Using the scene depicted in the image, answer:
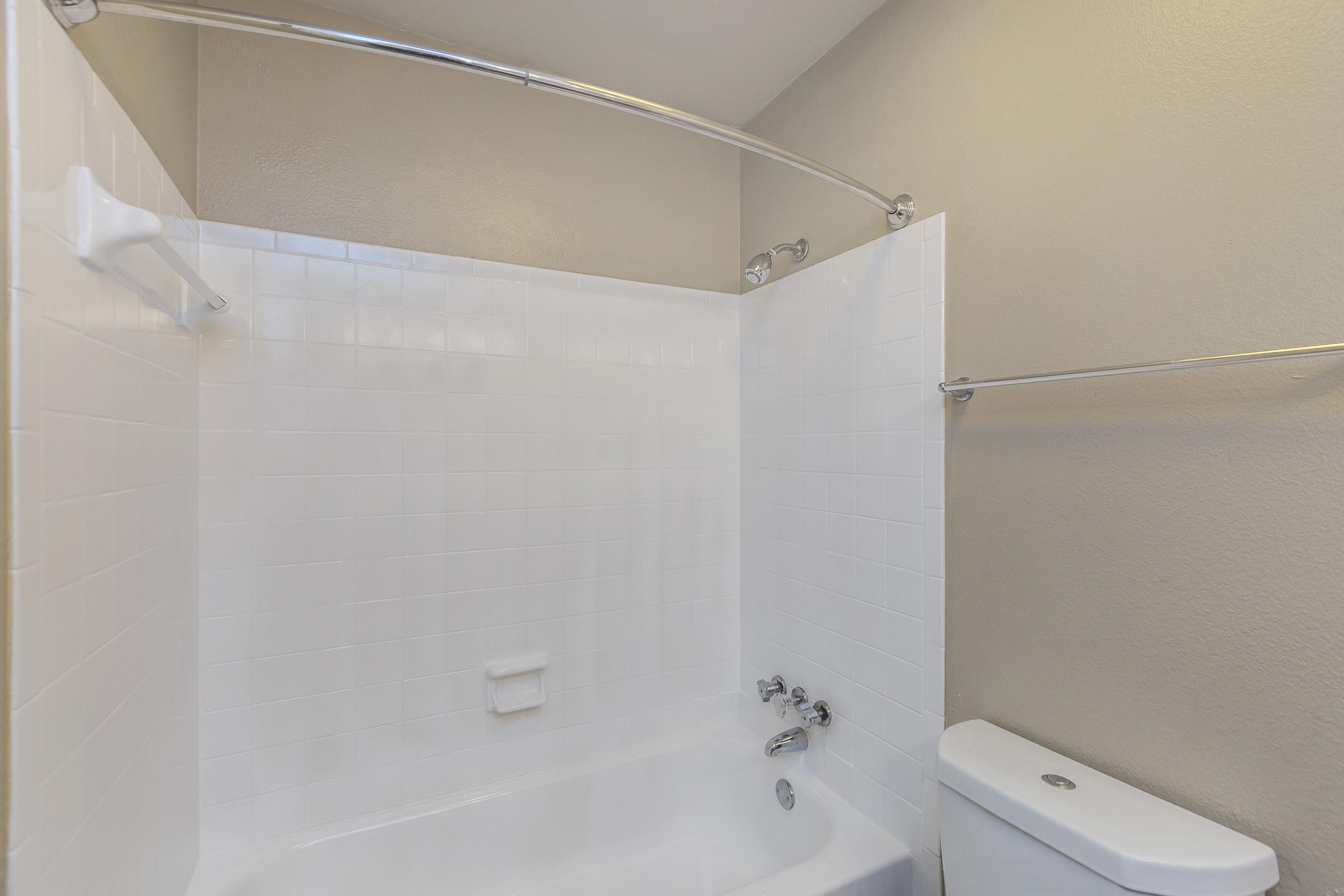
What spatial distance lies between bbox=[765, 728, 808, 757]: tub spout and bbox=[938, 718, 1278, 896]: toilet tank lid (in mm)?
651

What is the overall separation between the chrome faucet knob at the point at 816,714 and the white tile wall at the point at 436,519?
0.44m

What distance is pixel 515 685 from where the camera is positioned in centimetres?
177

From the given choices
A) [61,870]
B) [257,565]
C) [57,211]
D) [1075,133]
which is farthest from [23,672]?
[1075,133]

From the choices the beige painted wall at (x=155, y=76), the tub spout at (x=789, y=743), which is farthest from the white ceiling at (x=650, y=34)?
the tub spout at (x=789, y=743)

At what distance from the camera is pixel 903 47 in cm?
149

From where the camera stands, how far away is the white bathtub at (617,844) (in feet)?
4.65

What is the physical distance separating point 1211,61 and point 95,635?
1989 mm

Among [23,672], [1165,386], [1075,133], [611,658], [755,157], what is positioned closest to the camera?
[23,672]

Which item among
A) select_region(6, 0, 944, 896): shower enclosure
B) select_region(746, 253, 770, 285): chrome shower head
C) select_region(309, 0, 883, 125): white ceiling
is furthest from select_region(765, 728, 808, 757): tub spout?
select_region(309, 0, 883, 125): white ceiling

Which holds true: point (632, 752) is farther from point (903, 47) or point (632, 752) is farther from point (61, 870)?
point (903, 47)

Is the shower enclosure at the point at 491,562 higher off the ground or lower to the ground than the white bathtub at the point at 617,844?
higher

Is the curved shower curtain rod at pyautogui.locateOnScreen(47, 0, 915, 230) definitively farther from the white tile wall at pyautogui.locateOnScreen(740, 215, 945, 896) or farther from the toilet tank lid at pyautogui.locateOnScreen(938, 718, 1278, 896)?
the toilet tank lid at pyautogui.locateOnScreen(938, 718, 1278, 896)

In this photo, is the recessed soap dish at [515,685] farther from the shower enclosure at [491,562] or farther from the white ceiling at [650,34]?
the white ceiling at [650,34]

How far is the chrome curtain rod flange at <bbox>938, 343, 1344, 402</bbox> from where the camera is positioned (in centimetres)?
77
